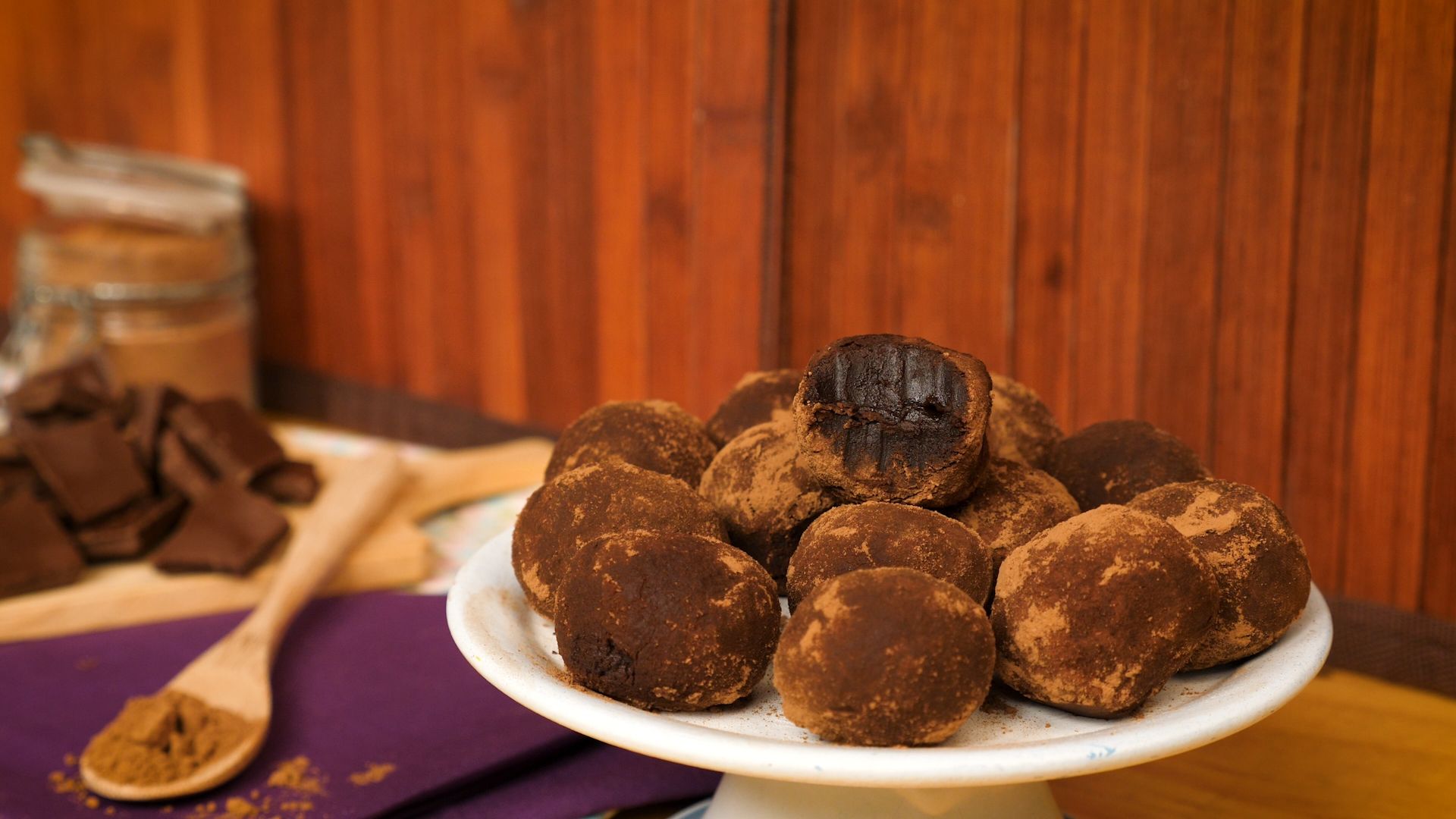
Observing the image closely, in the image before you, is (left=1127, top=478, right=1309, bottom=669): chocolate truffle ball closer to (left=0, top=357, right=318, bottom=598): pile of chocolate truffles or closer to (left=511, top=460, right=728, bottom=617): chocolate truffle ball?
(left=511, top=460, right=728, bottom=617): chocolate truffle ball

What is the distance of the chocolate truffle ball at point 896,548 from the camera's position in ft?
2.42

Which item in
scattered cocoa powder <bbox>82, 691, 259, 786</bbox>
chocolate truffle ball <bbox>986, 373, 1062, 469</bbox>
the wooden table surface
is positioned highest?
chocolate truffle ball <bbox>986, 373, 1062, 469</bbox>

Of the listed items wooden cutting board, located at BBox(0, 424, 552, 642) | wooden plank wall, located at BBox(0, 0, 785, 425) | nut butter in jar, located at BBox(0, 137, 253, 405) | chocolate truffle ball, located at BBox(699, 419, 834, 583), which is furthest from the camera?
nut butter in jar, located at BBox(0, 137, 253, 405)

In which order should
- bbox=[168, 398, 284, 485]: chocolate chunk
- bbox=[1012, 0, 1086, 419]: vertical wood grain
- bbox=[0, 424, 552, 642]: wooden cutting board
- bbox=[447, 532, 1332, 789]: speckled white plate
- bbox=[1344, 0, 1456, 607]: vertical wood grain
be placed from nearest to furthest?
bbox=[447, 532, 1332, 789]: speckled white plate, bbox=[1344, 0, 1456, 607]: vertical wood grain, bbox=[0, 424, 552, 642]: wooden cutting board, bbox=[1012, 0, 1086, 419]: vertical wood grain, bbox=[168, 398, 284, 485]: chocolate chunk

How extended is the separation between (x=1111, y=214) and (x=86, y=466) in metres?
1.19

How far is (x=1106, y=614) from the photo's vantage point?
27.6 inches

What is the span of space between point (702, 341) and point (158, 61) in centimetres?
158

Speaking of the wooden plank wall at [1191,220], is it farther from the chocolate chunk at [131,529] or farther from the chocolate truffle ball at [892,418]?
the chocolate chunk at [131,529]

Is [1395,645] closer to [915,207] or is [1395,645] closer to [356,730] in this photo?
[915,207]

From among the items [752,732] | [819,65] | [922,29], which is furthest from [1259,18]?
[752,732]

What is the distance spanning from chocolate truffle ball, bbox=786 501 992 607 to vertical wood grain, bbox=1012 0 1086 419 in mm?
786

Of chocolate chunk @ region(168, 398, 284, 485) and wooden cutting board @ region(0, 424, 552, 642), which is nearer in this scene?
wooden cutting board @ region(0, 424, 552, 642)

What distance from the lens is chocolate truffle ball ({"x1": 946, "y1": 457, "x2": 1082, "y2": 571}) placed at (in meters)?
0.81

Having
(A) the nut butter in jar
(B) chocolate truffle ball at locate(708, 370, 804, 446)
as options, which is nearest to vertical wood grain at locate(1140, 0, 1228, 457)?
(B) chocolate truffle ball at locate(708, 370, 804, 446)
